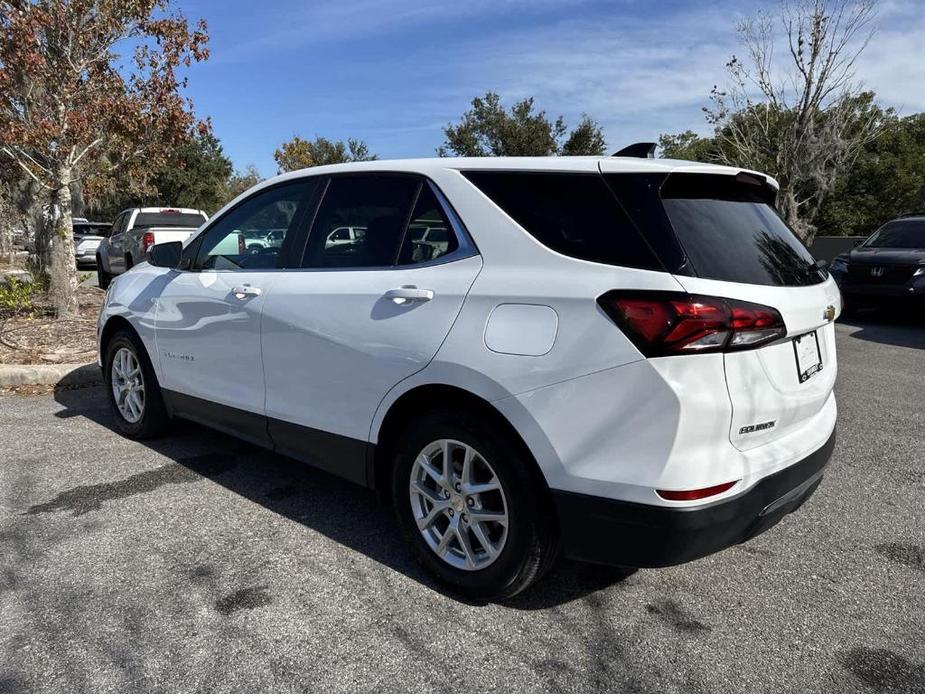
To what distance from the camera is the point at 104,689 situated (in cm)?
231

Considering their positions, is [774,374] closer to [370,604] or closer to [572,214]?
[572,214]

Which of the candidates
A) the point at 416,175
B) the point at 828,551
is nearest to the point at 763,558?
the point at 828,551

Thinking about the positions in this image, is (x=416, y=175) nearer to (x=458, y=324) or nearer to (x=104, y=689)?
(x=458, y=324)

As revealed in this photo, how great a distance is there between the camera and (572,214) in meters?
2.60

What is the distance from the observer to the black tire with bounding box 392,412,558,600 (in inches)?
101

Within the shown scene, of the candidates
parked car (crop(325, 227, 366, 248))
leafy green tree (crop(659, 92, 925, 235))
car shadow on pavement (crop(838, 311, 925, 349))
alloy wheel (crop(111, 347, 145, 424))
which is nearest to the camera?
parked car (crop(325, 227, 366, 248))

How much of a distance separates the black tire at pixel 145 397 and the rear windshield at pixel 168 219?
32.8ft

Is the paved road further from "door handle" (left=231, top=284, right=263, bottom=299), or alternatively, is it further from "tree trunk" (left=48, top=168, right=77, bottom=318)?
"tree trunk" (left=48, top=168, right=77, bottom=318)

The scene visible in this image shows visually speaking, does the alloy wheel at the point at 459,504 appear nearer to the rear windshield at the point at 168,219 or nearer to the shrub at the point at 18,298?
the shrub at the point at 18,298

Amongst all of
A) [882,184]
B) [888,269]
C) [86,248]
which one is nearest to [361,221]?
[888,269]

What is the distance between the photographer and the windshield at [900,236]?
36.2 feet

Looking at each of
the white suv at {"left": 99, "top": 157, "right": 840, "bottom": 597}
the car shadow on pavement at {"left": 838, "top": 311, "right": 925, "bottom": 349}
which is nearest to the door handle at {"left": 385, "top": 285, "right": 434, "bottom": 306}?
the white suv at {"left": 99, "top": 157, "right": 840, "bottom": 597}

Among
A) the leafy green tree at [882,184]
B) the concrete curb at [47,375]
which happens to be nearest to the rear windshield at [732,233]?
the concrete curb at [47,375]

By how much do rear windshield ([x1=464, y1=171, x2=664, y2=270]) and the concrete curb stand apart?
5133 mm
